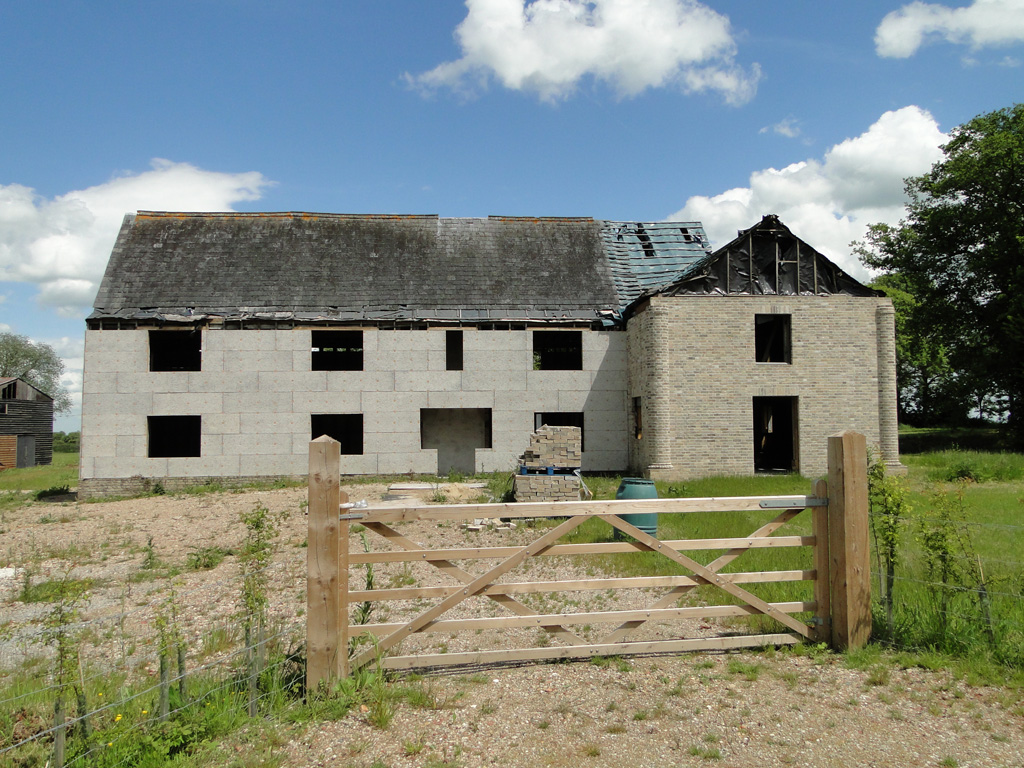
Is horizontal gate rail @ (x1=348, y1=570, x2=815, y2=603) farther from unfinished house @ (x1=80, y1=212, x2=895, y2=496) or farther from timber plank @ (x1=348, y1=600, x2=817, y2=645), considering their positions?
unfinished house @ (x1=80, y1=212, x2=895, y2=496)

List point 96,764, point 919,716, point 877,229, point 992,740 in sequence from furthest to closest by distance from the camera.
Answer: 1. point 877,229
2. point 919,716
3. point 992,740
4. point 96,764

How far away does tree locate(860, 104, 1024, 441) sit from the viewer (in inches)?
966

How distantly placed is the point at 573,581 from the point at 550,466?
28.6 feet

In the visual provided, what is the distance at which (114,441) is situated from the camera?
1866 cm

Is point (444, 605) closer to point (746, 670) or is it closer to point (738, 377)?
point (746, 670)

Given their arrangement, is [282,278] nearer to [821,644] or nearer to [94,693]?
[94,693]

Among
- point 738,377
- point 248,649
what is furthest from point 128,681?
point 738,377

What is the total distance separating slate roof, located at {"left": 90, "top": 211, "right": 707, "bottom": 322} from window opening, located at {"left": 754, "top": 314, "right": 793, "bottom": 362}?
3395 mm

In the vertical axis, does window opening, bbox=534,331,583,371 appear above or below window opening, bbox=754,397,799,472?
above

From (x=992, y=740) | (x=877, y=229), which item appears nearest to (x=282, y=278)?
(x=992, y=740)

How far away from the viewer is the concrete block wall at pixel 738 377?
58.1 feet

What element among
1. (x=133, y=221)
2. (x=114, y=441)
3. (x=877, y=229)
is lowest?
(x=114, y=441)

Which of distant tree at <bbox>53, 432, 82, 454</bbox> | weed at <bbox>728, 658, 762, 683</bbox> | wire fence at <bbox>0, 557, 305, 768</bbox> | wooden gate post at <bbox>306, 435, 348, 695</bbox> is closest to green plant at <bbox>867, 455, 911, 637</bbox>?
weed at <bbox>728, 658, 762, 683</bbox>

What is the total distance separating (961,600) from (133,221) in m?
24.9
